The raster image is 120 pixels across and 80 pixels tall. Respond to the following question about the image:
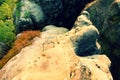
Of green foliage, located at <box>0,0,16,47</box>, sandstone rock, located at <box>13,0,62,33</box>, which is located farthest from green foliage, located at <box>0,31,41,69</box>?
green foliage, located at <box>0,0,16,47</box>

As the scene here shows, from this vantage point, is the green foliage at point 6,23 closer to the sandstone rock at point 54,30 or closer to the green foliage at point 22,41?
the green foliage at point 22,41

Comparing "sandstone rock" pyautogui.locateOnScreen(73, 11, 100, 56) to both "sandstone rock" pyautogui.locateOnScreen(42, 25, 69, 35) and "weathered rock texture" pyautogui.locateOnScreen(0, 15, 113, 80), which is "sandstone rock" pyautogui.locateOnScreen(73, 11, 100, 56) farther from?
"sandstone rock" pyautogui.locateOnScreen(42, 25, 69, 35)

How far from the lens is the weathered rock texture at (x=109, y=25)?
17719 millimetres

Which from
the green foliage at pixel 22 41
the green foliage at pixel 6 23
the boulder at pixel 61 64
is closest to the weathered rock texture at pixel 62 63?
the boulder at pixel 61 64

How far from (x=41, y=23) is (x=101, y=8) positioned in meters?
7.21

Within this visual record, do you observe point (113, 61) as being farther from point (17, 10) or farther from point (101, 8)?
point (17, 10)

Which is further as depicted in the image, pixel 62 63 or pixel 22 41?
pixel 22 41

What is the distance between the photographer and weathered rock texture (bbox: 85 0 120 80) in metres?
17.7

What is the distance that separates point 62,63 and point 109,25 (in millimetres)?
5816

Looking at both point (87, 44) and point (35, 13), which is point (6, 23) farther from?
point (87, 44)

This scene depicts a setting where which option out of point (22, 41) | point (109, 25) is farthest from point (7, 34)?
point (109, 25)

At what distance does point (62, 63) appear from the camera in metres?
13.5

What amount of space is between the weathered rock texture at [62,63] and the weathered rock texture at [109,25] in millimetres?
2485

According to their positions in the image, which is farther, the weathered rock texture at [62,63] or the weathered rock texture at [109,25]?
the weathered rock texture at [109,25]
